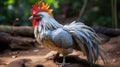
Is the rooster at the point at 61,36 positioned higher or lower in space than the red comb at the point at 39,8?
lower

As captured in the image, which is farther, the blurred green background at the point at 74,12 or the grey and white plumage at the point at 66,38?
the blurred green background at the point at 74,12

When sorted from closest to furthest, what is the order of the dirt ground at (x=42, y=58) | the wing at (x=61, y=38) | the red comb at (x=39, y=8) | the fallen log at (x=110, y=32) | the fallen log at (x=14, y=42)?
1. the wing at (x=61, y=38)
2. the red comb at (x=39, y=8)
3. the dirt ground at (x=42, y=58)
4. the fallen log at (x=14, y=42)
5. the fallen log at (x=110, y=32)

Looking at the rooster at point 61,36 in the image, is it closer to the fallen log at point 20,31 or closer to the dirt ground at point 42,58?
the dirt ground at point 42,58

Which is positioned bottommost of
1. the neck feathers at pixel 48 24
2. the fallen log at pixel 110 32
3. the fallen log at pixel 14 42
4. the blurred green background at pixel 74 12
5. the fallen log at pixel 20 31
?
the neck feathers at pixel 48 24

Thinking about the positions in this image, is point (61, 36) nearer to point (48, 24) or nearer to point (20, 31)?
point (48, 24)

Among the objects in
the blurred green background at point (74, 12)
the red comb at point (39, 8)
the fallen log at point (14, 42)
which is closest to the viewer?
the red comb at point (39, 8)

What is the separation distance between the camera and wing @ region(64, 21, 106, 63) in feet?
12.7

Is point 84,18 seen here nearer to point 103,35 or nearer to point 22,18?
point 22,18

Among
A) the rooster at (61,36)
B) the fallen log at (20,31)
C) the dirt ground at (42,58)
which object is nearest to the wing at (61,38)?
the rooster at (61,36)

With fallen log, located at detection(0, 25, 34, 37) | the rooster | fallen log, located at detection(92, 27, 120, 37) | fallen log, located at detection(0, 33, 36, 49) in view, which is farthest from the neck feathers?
fallen log, located at detection(92, 27, 120, 37)

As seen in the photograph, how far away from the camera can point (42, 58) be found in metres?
4.27

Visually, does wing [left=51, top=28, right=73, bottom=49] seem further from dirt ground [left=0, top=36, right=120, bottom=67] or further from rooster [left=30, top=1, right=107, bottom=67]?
dirt ground [left=0, top=36, right=120, bottom=67]

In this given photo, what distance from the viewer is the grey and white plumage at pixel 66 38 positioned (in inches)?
147

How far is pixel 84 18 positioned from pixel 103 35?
3.18 metres
